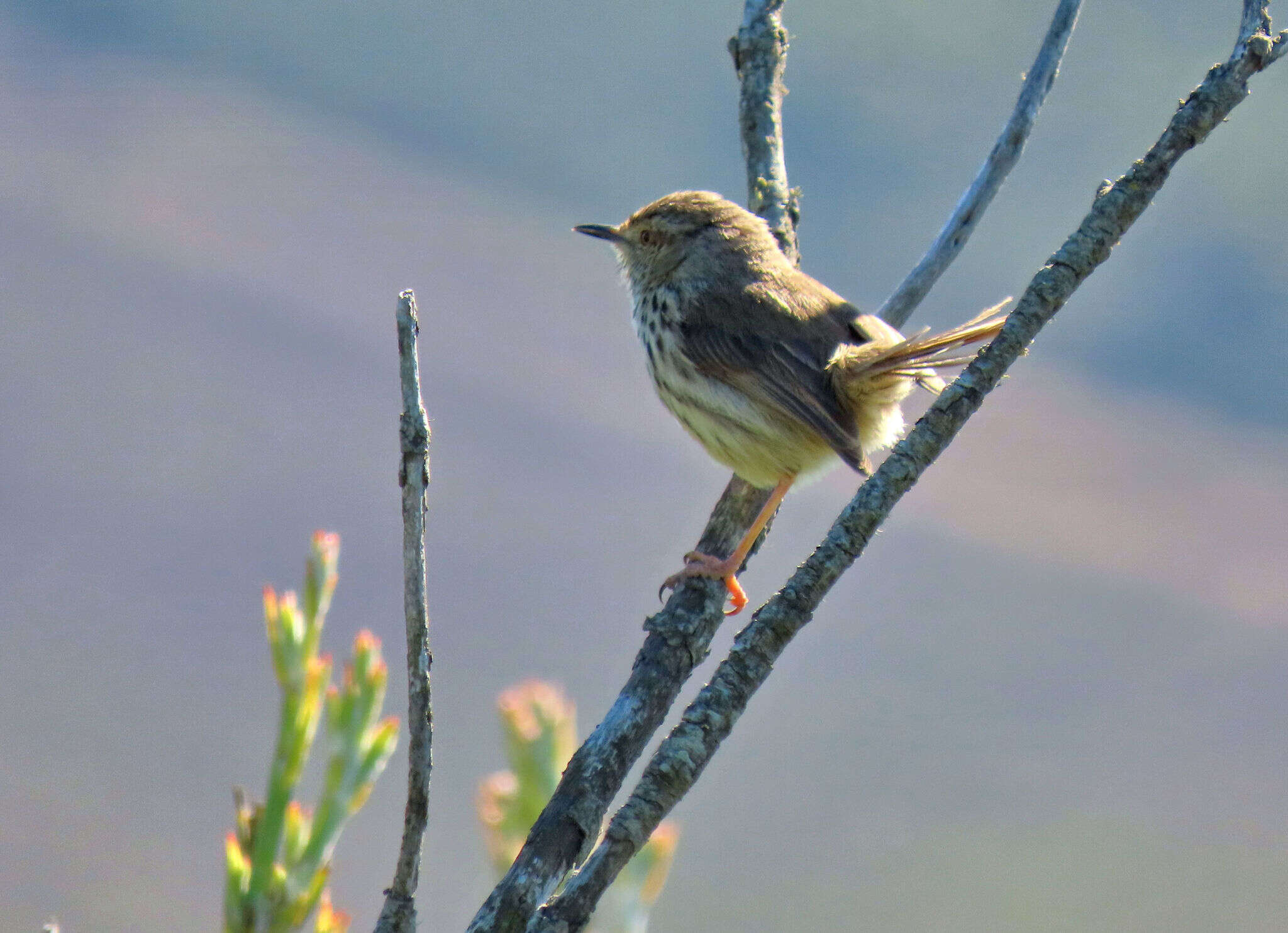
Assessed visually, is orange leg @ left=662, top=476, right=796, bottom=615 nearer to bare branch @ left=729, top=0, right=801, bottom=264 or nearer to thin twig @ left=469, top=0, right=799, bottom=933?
thin twig @ left=469, top=0, right=799, bottom=933

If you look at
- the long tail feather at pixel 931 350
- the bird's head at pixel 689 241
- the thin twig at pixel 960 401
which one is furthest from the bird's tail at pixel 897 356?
the thin twig at pixel 960 401

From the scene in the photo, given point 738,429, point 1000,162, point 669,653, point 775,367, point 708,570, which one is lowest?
point 669,653

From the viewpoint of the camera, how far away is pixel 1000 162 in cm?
372

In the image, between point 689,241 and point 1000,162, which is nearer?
point 1000,162

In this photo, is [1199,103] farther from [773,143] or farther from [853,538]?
[773,143]

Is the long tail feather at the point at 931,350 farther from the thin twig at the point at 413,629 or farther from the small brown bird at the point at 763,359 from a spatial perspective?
the thin twig at the point at 413,629

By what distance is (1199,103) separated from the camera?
1.72 metres

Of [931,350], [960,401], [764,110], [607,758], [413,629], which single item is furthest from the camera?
[764,110]

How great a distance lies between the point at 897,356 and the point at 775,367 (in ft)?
1.53

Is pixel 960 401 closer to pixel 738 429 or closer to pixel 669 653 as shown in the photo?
pixel 669 653

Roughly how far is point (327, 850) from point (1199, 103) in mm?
1690

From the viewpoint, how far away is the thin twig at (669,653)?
5.98 feet

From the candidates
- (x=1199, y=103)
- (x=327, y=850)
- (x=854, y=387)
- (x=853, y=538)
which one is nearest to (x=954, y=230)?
(x=854, y=387)

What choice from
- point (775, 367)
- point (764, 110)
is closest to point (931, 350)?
point (775, 367)
